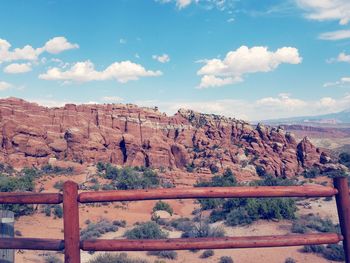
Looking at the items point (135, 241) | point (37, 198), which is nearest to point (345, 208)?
point (135, 241)

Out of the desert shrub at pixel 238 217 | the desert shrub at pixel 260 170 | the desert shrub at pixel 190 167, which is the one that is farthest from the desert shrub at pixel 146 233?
the desert shrub at pixel 260 170

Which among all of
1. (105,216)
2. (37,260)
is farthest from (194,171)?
(37,260)

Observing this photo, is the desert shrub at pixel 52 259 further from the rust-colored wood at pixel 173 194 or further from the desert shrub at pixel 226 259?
the rust-colored wood at pixel 173 194

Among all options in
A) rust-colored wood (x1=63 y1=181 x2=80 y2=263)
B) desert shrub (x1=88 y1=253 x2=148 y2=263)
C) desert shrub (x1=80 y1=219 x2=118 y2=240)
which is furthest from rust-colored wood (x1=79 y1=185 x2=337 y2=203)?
desert shrub (x1=80 y1=219 x2=118 y2=240)

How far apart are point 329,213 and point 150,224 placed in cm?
1012

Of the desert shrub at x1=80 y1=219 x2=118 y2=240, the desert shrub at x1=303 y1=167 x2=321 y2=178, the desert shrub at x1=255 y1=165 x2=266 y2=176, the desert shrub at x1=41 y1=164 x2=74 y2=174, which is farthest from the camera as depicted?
the desert shrub at x1=255 y1=165 x2=266 y2=176

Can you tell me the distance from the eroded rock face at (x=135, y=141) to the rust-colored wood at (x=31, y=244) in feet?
132

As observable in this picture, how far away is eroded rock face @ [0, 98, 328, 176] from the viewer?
44469mm

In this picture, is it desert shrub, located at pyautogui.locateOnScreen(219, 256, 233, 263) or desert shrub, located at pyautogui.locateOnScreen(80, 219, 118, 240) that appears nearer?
desert shrub, located at pyautogui.locateOnScreen(219, 256, 233, 263)

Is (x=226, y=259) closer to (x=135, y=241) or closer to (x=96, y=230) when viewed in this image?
(x=96, y=230)

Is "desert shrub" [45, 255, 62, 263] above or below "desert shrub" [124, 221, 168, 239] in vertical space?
above

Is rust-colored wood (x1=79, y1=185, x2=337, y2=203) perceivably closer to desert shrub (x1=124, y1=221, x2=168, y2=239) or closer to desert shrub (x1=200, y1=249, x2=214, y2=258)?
desert shrub (x1=200, y1=249, x2=214, y2=258)

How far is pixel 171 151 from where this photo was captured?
49.2 m

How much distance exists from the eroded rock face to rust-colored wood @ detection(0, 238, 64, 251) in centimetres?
Result: 4028
